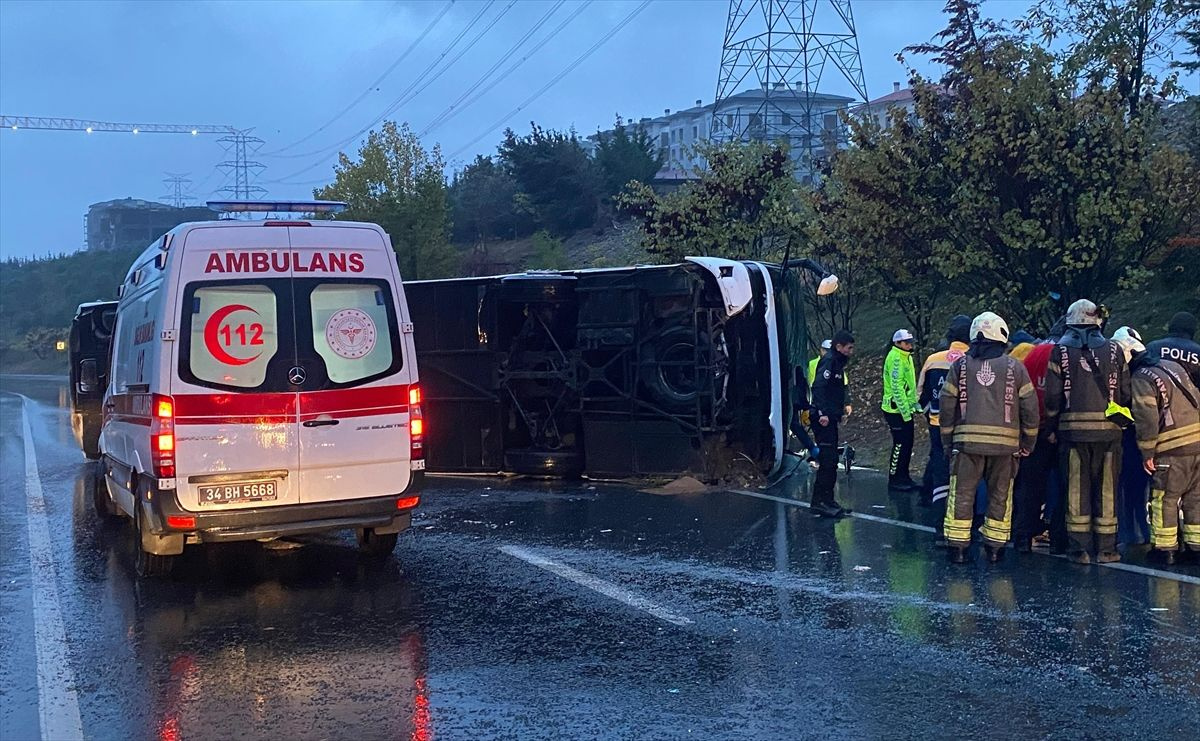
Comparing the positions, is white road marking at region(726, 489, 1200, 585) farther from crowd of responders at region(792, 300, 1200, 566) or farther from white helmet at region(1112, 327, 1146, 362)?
white helmet at region(1112, 327, 1146, 362)

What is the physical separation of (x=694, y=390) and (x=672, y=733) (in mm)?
7215

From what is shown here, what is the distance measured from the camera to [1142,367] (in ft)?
26.3

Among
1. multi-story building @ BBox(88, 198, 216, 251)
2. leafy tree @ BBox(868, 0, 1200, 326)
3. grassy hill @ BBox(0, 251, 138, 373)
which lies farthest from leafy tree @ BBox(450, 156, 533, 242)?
multi-story building @ BBox(88, 198, 216, 251)

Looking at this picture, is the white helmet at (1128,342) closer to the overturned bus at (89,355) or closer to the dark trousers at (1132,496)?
the dark trousers at (1132,496)

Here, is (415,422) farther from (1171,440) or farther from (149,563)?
(1171,440)

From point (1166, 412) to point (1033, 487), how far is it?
1.09 meters

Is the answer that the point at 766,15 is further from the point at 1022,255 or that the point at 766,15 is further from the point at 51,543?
the point at 51,543

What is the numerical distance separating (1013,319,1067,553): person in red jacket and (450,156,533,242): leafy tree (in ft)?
138

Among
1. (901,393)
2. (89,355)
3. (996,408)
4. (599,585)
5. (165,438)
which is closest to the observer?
(165,438)

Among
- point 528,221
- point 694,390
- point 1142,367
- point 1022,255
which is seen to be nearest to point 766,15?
point 528,221

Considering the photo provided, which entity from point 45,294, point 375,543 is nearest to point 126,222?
point 45,294

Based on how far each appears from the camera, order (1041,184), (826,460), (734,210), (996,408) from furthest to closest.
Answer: (734,210) → (1041,184) → (826,460) → (996,408)

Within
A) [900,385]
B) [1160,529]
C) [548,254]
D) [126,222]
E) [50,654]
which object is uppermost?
[126,222]

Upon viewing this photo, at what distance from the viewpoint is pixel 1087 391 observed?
802 centimetres
